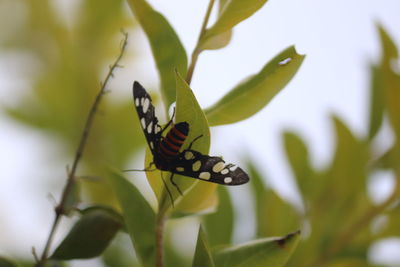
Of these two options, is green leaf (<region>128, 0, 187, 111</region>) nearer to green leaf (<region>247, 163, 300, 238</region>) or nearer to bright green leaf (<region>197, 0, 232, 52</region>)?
bright green leaf (<region>197, 0, 232, 52</region>)

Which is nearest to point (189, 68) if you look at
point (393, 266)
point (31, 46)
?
point (393, 266)

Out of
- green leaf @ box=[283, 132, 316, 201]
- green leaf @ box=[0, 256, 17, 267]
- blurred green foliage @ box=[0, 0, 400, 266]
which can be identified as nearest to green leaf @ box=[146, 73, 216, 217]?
blurred green foliage @ box=[0, 0, 400, 266]

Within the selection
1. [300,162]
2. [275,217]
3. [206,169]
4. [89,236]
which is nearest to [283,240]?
[206,169]

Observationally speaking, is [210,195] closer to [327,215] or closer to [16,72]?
[327,215]

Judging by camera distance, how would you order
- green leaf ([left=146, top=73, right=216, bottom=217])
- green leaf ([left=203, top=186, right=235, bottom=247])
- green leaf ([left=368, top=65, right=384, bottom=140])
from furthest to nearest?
green leaf ([left=368, top=65, right=384, bottom=140]) → green leaf ([left=203, top=186, right=235, bottom=247]) → green leaf ([left=146, top=73, right=216, bottom=217])

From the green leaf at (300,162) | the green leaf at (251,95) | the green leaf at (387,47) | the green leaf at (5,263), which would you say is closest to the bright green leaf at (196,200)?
the green leaf at (251,95)

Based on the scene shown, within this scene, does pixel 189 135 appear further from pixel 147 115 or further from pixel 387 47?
pixel 387 47
